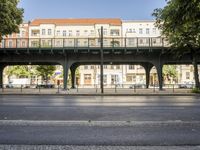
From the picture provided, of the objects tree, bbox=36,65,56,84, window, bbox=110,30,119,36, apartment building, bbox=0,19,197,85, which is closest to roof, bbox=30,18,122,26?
apartment building, bbox=0,19,197,85

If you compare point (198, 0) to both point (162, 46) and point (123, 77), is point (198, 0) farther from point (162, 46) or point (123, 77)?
point (123, 77)

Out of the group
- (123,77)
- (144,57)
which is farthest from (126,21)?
(144,57)

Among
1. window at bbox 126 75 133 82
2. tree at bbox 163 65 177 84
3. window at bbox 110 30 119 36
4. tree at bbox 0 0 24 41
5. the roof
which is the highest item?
the roof

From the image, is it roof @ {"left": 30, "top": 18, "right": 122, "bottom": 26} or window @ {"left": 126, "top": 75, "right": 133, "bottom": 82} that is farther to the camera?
roof @ {"left": 30, "top": 18, "right": 122, "bottom": 26}

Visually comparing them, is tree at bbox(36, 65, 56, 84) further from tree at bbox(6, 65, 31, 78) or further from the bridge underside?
the bridge underside

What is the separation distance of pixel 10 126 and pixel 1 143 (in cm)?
230

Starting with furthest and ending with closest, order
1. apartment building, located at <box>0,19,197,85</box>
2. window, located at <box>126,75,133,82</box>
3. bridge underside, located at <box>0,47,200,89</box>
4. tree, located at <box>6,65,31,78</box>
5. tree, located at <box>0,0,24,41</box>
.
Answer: window, located at <box>126,75,133,82</box> → apartment building, located at <box>0,19,197,85</box> → tree, located at <box>6,65,31,78</box> → bridge underside, located at <box>0,47,200,89</box> → tree, located at <box>0,0,24,41</box>

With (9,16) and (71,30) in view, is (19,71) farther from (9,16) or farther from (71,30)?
(9,16)

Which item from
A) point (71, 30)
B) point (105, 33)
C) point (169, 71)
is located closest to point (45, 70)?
point (71, 30)

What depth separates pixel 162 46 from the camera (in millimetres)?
34719

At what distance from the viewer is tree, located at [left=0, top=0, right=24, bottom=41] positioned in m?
27.2

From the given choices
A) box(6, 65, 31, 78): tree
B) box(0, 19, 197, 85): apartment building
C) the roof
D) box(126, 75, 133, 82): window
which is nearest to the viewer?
box(6, 65, 31, 78): tree

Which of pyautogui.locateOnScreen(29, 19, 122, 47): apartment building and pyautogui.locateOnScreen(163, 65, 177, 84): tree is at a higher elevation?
pyautogui.locateOnScreen(29, 19, 122, 47): apartment building

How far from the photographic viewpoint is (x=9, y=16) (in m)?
28.6
